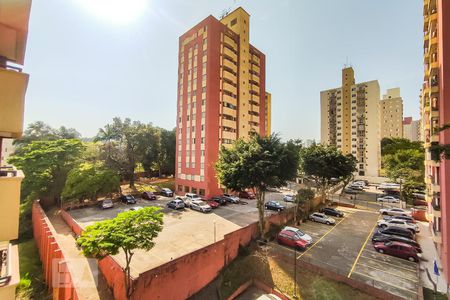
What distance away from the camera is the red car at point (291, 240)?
1947cm

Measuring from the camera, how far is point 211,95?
38438 millimetres

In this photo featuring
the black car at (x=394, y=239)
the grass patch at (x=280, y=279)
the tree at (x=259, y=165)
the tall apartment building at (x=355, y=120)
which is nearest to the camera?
the grass patch at (x=280, y=279)

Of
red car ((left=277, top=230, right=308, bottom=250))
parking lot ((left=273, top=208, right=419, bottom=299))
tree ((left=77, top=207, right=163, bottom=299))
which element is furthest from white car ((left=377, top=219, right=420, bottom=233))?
tree ((left=77, top=207, right=163, bottom=299))

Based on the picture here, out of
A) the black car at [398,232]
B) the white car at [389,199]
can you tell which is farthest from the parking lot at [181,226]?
the white car at [389,199]

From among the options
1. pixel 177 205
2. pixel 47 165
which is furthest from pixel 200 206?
pixel 47 165

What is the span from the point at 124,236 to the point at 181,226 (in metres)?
12.0

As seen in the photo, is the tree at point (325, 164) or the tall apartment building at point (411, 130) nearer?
the tree at point (325, 164)

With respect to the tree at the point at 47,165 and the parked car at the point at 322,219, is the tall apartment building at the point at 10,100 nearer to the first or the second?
the parked car at the point at 322,219

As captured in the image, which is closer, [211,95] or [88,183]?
[88,183]

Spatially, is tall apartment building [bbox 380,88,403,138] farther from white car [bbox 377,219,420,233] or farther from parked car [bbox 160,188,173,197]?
parked car [bbox 160,188,173,197]

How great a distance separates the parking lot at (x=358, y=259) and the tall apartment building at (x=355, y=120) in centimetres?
4479

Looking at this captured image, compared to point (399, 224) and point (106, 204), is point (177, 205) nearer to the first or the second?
point (106, 204)

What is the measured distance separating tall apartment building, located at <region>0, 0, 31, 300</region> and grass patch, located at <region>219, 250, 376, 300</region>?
15.9m

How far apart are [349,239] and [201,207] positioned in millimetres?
17401
